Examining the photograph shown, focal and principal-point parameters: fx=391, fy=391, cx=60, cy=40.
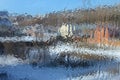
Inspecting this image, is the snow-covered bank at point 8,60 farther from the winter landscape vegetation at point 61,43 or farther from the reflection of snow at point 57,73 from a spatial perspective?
the reflection of snow at point 57,73

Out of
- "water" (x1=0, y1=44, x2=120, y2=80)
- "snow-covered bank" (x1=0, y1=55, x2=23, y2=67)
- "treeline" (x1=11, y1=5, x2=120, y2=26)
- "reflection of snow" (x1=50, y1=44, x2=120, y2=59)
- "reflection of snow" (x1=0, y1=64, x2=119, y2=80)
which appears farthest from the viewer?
"snow-covered bank" (x1=0, y1=55, x2=23, y2=67)

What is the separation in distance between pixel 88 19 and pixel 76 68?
1.09 m

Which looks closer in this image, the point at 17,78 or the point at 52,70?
the point at 17,78

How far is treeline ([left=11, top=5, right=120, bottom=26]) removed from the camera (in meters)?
7.76

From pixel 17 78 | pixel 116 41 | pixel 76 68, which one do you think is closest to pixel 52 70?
pixel 76 68

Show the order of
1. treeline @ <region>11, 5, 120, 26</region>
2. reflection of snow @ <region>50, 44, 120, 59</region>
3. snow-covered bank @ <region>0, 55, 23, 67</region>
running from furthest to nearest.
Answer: snow-covered bank @ <region>0, 55, 23, 67</region> → reflection of snow @ <region>50, 44, 120, 59</region> → treeline @ <region>11, 5, 120, 26</region>

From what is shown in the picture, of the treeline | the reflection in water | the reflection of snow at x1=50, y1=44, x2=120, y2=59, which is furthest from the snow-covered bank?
the treeline

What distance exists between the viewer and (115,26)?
9.02 metres

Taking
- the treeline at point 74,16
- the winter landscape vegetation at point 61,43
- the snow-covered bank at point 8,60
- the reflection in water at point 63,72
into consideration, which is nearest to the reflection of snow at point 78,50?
the winter landscape vegetation at point 61,43

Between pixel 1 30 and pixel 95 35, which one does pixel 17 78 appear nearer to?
pixel 1 30

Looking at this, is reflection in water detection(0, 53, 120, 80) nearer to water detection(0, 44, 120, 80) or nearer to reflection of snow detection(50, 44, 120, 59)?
water detection(0, 44, 120, 80)

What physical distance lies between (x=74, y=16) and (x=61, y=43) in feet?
2.45

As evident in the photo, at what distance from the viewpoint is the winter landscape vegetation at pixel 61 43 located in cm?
780

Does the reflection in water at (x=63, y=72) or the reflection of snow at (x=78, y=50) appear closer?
the reflection in water at (x=63, y=72)
